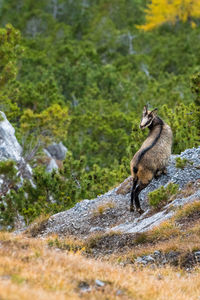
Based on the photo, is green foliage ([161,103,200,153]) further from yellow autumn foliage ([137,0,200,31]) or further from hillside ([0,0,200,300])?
yellow autumn foliage ([137,0,200,31])

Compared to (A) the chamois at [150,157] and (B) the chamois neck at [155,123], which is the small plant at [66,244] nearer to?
(A) the chamois at [150,157]

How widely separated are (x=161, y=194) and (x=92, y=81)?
3689 cm

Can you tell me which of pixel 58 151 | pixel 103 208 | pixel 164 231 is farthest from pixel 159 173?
pixel 58 151

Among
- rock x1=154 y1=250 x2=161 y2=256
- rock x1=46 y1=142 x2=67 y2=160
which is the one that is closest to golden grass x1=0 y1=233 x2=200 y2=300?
rock x1=154 y1=250 x2=161 y2=256

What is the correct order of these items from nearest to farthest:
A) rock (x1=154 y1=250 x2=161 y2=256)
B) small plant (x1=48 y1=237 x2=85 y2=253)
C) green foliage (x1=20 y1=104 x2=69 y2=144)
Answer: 1. rock (x1=154 y1=250 x2=161 y2=256)
2. small plant (x1=48 y1=237 x2=85 y2=253)
3. green foliage (x1=20 y1=104 x2=69 y2=144)

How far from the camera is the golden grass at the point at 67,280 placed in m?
5.58

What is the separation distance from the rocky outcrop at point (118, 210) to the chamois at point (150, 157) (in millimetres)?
408

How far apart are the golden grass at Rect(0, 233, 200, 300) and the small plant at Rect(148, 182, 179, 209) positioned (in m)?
4.45

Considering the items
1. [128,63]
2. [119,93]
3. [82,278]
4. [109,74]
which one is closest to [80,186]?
[82,278]

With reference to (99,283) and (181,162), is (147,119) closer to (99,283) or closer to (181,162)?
(181,162)

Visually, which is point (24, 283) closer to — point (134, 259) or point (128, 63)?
point (134, 259)

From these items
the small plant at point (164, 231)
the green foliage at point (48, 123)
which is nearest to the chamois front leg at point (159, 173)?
the small plant at point (164, 231)

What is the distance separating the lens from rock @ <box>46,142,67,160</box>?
38.8 metres

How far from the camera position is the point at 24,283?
5.74m
